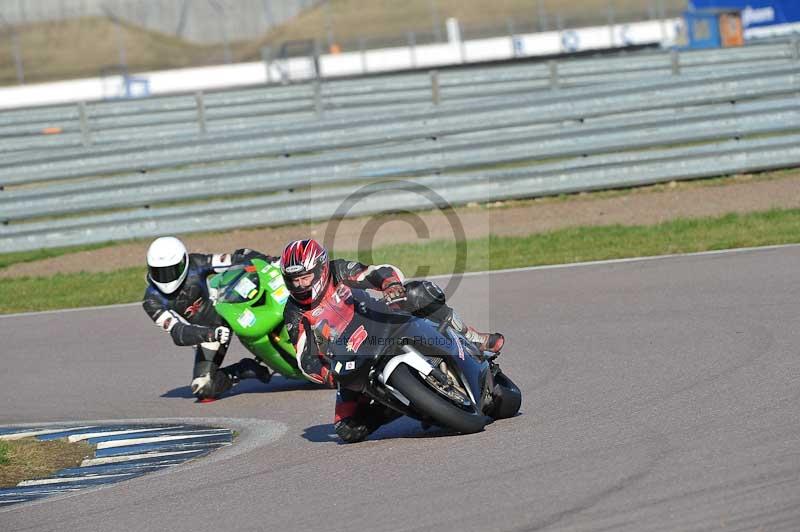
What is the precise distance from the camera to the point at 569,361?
29.0ft

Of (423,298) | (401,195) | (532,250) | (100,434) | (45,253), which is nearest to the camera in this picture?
(423,298)

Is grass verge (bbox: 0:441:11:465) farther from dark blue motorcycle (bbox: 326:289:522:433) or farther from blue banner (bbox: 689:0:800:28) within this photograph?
blue banner (bbox: 689:0:800:28)

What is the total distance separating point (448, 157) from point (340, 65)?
1927cm

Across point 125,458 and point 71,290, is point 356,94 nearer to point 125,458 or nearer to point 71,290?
point 71,290

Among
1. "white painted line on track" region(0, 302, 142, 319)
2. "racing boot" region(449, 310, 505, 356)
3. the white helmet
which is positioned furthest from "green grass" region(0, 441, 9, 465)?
"white painted line on track" region(0, 302, 142, 319)

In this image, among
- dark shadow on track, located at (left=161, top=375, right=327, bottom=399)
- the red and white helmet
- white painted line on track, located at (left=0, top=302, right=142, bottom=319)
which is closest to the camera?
the red and white helmet

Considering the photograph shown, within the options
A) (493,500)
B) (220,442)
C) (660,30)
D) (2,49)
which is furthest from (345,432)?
(2,49)

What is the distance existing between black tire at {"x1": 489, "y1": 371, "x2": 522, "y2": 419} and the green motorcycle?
2235 millimetres

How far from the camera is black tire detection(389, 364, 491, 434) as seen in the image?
6406mm

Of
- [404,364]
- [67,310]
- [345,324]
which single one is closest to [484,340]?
[404,364]

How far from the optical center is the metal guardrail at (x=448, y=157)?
17.3 metres

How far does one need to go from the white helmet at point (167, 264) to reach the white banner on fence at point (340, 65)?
964 inches

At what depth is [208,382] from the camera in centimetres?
926

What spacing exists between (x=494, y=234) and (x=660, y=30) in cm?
2562
